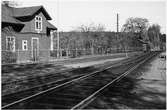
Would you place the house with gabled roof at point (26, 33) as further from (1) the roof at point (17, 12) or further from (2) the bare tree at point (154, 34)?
(2) the bare tree at point (154, 34)

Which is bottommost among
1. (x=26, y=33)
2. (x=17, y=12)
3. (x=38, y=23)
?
(x=26, y=33)

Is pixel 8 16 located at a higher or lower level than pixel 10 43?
higher

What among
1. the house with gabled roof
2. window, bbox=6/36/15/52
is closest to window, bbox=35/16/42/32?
the house with gabled roof

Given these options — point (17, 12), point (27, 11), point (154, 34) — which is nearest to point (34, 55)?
point (27, 11)

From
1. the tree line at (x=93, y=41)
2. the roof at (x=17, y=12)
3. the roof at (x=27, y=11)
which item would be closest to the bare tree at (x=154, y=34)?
the tree line at (x=93, y=41)

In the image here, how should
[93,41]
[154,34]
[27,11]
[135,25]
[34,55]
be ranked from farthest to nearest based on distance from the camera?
1. [154,34]
2. [135,25]
3. [93,41]
4. [27,11]
5. [34,55]

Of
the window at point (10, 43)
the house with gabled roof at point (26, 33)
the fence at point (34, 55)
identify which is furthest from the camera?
the house with gabled roof at point (26, 33)

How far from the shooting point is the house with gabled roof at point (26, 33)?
26672 mm

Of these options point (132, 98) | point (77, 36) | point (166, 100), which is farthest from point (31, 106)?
point (77, 36)

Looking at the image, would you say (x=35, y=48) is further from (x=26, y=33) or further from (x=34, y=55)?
(x=26, y=33)

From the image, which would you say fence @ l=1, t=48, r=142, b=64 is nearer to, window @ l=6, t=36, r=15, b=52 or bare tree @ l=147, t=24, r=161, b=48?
window @ l=6, t=36, r=15, b=52

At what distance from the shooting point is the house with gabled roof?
26.7m

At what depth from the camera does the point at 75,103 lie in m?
7.63

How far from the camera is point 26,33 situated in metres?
29.5
